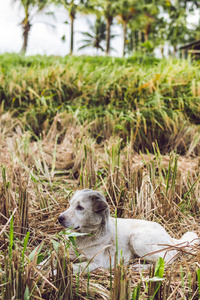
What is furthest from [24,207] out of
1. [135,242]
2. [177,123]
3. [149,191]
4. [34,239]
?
[177,123]

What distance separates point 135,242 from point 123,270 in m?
0.87

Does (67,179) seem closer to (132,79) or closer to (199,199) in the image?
(199,199)

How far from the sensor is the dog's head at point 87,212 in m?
2.22

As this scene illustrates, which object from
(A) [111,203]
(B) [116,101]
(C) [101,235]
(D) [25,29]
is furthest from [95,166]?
(D) [25,29]

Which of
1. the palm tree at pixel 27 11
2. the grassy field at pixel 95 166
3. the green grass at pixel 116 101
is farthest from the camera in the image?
the palm tree at pixel 27 11

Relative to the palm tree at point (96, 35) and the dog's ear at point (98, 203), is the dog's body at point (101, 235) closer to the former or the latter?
the dog's ear at point (98, 203)

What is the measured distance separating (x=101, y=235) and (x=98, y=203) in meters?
0.28

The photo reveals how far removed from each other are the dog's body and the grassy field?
124mm

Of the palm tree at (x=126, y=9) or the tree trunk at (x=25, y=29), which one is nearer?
the tree trunk at (x=25, y=29)

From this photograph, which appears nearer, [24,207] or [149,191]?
[24,207]

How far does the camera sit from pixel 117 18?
30609mm

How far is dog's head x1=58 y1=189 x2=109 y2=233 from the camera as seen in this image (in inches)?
87.5

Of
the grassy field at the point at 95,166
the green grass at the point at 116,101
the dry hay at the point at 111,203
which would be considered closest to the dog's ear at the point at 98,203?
the grassy field at the point at 95,166

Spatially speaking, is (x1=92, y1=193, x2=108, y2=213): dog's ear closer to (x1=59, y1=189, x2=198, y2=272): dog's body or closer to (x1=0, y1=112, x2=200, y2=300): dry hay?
(x1=59, y1=189, x2=198, y2=272): dog's body
